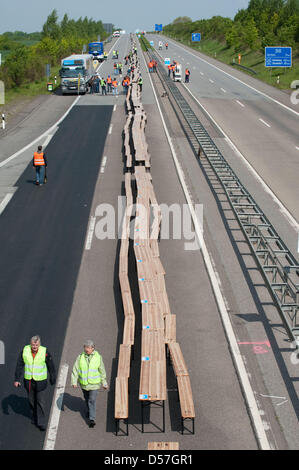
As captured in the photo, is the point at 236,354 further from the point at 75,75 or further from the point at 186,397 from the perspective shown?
the point at 75,75

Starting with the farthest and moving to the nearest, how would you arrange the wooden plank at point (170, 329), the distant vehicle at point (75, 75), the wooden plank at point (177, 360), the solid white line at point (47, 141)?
1. the distant vehicle at point (75, 75)
2. the solid white line at point (47, 141)
3. the wooden plank at point (170, 329)
4. the wooden plank at point (177, 360)

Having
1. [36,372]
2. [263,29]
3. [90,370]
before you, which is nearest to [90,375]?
[90,370]

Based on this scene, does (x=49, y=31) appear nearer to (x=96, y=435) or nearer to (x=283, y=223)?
(x=283, y=223)

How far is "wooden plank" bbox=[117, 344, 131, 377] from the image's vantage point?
9.86 metres

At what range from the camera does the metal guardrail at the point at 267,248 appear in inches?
501

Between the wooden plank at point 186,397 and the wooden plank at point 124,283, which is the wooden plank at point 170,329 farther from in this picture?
the wooden plank at point 124,283

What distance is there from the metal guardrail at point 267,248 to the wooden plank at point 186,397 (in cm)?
281

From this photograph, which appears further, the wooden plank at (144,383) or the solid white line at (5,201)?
the solid white line at (5,201)

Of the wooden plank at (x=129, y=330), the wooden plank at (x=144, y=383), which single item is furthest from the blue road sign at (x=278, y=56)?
the wooden plank at (x=144, y=383)

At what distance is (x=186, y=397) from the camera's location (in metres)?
9.34

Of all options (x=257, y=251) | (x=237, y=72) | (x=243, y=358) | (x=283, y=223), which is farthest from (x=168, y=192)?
(x=237, y=72)

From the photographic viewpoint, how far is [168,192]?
71.8 ft

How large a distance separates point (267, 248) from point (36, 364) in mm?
8322

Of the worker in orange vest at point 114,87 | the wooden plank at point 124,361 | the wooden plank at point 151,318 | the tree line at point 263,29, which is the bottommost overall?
the wooden plank at point 124,361
